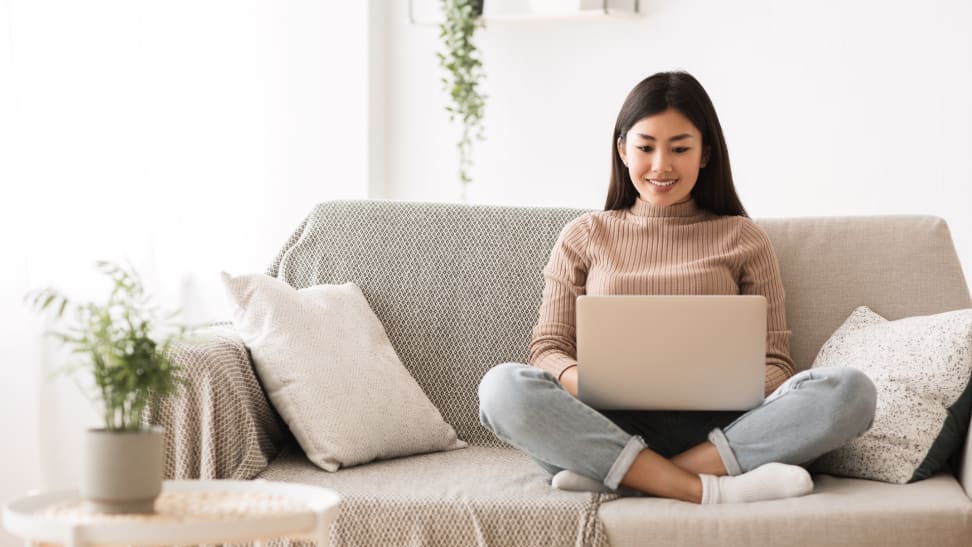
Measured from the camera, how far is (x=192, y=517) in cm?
131

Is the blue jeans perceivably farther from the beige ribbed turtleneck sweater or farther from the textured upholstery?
the textured upholstery

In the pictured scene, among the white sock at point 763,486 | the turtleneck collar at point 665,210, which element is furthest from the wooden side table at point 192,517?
the turtleneck collar at point 665,210

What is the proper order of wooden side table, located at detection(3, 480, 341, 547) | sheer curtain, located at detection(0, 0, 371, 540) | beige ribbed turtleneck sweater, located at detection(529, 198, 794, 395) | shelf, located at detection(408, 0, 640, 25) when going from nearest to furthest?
wooden side table, located at detection(3, 480, 341, 547) → beige ribbed turtleneck sweater, located at detection(529, 198, 794, 395) → sheer curtain, located at detection(0, 0, 371, 540) → shelf, located at detection(408, 0, 640, 25)

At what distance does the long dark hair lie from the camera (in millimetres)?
2209

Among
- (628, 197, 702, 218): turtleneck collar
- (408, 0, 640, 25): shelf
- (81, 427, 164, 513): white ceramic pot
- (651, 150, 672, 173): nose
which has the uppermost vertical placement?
(408, 0, 640, 25): shelf

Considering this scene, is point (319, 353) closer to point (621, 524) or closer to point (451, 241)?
point (451, 241)

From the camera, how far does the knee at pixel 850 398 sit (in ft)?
5.84

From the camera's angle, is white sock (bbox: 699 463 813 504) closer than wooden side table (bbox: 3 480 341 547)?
No

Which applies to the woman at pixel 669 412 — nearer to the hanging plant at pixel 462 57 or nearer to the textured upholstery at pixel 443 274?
the textured upholstery at pixel 443 274

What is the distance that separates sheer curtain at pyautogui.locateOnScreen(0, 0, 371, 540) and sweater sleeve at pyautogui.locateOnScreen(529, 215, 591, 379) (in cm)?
117

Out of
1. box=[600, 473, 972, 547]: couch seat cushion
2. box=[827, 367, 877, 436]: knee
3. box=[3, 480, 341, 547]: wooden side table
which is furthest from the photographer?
box=[827, 367, 877, 436]: knee

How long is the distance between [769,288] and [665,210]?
0.25m

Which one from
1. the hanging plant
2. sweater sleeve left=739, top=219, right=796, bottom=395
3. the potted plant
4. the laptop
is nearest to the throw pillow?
sweater sleeve left=739, top=219, right=796, bottom=395

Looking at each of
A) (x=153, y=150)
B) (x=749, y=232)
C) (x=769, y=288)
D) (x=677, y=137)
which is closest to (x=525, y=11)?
(x=153, y=150)
